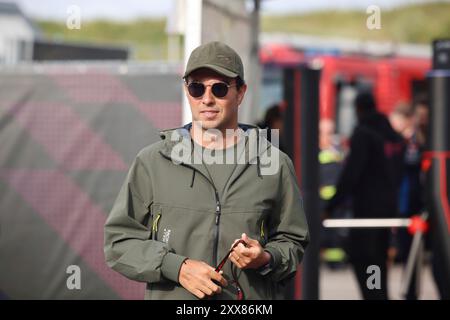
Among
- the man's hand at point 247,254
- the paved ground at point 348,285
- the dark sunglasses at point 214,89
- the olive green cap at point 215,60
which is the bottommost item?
the paved ground at point 348,285

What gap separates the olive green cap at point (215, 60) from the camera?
165 inches

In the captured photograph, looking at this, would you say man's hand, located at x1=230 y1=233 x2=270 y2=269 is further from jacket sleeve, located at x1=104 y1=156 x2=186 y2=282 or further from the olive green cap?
the olive green cap

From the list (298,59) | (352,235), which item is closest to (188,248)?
(352,235)

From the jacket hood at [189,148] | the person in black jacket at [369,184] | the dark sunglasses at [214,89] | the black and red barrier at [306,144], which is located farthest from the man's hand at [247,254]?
the person in black jacket at [369,184]

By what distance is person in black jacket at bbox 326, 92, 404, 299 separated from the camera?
898 centimetres

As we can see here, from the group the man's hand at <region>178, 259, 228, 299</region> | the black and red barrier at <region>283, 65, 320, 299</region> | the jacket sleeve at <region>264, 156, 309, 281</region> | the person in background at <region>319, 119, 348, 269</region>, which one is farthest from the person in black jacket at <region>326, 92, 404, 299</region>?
the man's hand at <region>178, 259, 228, 299</region>

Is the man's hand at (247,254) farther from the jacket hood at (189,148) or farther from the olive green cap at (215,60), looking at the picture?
the olive green cap at (215,60)

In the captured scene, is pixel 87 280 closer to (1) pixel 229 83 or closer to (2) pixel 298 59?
(1) pixel 229 83

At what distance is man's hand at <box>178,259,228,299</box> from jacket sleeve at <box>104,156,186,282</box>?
0.11 feet

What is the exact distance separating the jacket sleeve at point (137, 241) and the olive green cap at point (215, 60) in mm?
443

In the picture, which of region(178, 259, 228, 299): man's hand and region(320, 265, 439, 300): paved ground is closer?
region(178, 259, 228, 299): man's hand

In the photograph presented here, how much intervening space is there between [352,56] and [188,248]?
16.9 meters

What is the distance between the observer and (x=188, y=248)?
417 centimetres

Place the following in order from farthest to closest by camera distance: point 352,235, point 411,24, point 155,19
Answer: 1. point 155,19
2. point 411,24
3. point 352,235
